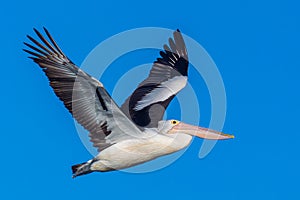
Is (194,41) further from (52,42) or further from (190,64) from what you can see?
(52,42)

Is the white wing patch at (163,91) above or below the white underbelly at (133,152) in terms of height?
above

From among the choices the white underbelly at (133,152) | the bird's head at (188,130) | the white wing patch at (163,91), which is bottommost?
the white underbelly at (133,152)

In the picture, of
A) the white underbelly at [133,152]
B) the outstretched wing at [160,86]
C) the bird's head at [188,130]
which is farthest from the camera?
the outstretched wing at [160,86]

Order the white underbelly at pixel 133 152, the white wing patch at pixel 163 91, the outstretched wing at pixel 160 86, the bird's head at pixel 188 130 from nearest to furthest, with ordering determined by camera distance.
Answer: the white underbelly at pixel 133 152
the bird's head at pixel 188 130
the outstretched wing at pixel 160 86
the white wing patch at pixel 163 91

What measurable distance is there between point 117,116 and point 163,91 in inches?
130

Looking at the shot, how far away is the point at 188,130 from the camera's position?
15.1 meters

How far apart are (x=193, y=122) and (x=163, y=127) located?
1165 mm

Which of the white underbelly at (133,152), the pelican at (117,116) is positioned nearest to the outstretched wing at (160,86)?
the pelican at (117,116)

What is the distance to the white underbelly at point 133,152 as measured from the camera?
1403 centimetres

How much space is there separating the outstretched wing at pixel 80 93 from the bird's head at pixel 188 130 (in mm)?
1131

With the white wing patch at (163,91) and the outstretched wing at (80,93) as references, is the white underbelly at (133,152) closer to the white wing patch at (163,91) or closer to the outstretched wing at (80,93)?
the outstretched wing at (80,93)

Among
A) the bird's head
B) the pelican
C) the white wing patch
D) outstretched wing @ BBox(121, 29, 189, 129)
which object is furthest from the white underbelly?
the white wing patch

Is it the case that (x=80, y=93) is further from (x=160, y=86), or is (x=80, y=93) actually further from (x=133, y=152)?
(x=160, y=86)

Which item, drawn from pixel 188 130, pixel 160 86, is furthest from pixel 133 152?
pixel 160 86
